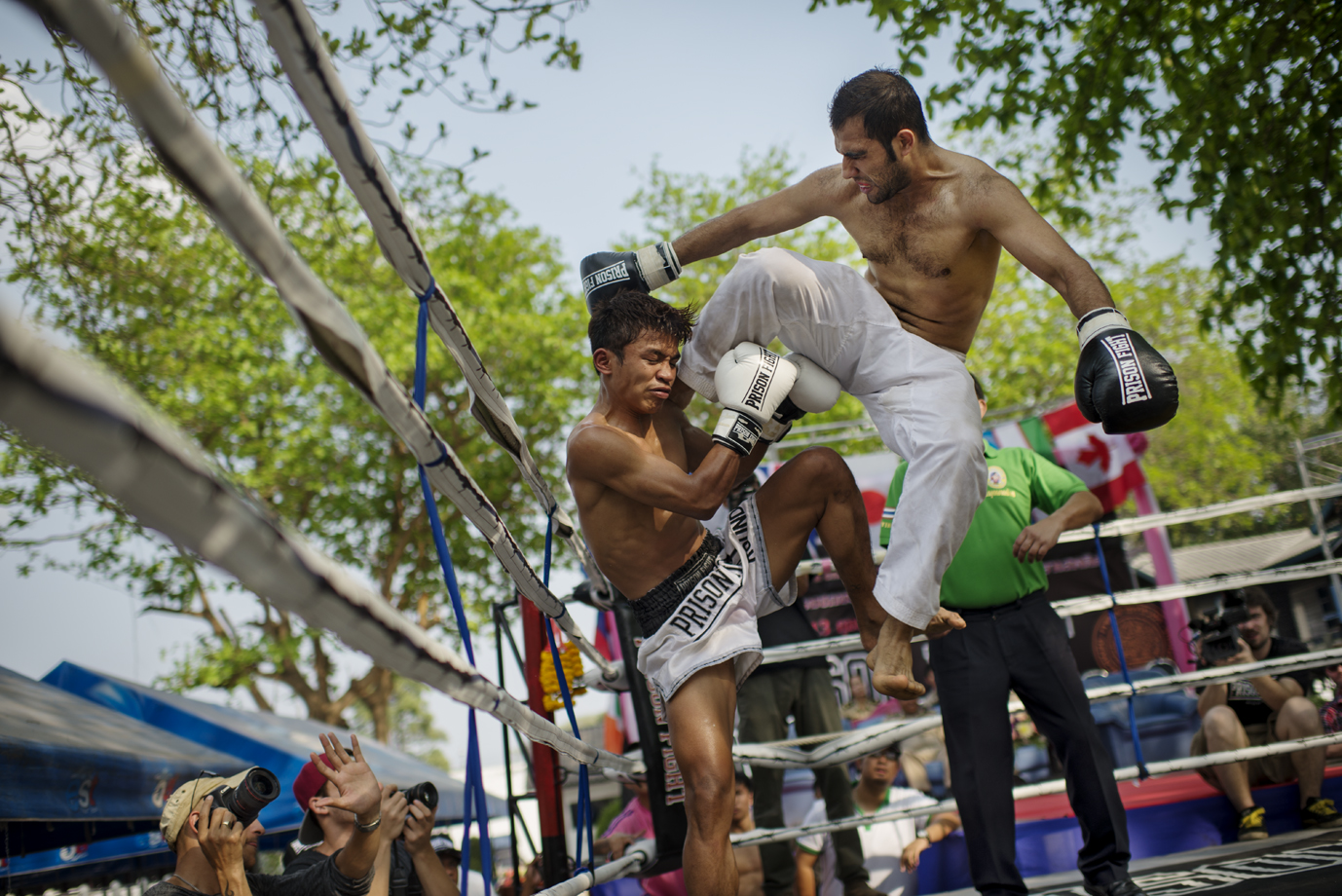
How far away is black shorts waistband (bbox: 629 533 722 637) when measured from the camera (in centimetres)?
212

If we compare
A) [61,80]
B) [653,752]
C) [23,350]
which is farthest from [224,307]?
[23,350]

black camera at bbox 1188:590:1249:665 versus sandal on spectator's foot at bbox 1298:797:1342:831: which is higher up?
black camera at bbox 1188:590:1249:665

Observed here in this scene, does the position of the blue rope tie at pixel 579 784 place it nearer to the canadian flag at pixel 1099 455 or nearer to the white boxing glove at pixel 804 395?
the white boxing glove at pixel 804 395

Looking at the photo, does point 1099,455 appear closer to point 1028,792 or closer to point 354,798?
point 1028,792

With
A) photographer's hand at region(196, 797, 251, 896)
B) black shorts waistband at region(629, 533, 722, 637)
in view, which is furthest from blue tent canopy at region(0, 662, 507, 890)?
black shorts waistband at region(629, 533, 722, 637)

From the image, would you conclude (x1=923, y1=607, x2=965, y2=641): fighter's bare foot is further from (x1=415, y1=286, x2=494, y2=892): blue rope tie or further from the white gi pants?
(x1=415, y1=286, x2=494, y2=892): blue rope tie

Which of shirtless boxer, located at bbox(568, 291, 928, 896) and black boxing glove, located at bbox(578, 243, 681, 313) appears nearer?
shirtless boxer, located at bbox(568, 291, 928, 896)

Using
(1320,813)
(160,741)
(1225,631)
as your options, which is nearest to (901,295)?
(1225,631)

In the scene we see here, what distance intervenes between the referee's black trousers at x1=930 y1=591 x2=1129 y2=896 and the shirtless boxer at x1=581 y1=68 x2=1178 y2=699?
0.55 meters

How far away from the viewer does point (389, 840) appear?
2080mm

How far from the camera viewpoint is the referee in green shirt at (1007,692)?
7.91ft

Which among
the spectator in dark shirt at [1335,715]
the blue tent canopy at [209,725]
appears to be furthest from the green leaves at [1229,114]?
the blue tent canopy at [209,725]

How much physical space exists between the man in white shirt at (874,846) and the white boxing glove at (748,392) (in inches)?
82.4

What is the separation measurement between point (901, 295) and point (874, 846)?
2502 millimetres
